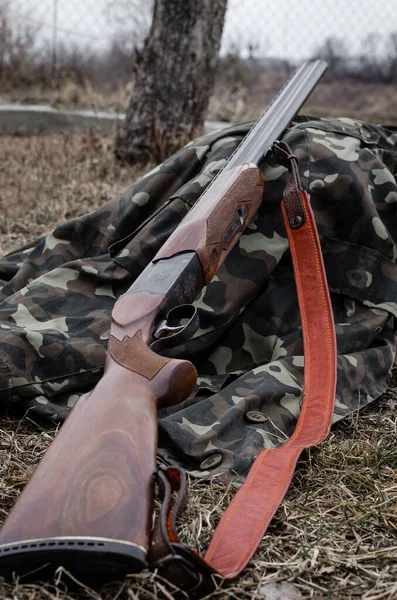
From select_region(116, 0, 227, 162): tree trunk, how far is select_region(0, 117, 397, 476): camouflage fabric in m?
2.42

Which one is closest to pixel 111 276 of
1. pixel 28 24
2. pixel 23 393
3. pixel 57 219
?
pixel 23 393

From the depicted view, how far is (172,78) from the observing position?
5.13 m

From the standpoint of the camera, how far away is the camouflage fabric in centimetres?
224

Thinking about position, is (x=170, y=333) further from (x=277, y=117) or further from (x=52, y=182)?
(x=52, y=182)

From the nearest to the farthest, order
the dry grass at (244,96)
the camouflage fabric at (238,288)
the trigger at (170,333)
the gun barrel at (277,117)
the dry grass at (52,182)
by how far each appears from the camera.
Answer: the trigger at (170,333) < the camouflage fabric at (238,288) < the gun barrel at (277,117) < the dry grass at (52,182) < the dry grass at (244,96)

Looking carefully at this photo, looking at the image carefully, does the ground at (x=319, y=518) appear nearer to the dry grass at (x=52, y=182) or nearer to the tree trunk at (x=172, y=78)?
the dry grass at (x=52, y=182)

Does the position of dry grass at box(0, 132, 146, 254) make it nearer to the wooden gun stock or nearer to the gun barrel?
the gun barrel

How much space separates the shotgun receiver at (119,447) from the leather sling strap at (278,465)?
0.25ft

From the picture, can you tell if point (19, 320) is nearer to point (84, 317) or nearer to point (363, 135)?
point (84, 317)

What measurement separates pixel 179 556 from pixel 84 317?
1296 millimetres

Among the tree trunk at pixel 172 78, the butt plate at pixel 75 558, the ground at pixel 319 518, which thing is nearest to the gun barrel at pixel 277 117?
the ground at pixel 319 518

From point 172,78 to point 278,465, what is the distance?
13.1 feet

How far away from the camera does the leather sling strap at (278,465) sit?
1.34 m

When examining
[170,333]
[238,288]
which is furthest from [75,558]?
[238,288]
